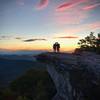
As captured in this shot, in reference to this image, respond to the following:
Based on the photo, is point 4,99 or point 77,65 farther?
point 4,99

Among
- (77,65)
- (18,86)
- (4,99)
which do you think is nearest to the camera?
(77,65)

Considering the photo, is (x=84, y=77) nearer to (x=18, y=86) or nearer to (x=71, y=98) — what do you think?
(x=71, y=98)

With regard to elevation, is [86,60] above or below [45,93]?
above

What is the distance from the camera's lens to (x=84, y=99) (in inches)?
596

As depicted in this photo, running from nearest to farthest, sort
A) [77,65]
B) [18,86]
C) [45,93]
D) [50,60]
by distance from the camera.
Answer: [77,65] < [50,60] < [45,93] < [18,86]

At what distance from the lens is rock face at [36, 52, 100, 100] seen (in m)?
15.0

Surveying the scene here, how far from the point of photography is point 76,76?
15.7 meters

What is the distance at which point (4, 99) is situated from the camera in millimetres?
32500

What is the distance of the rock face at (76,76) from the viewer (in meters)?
15.0

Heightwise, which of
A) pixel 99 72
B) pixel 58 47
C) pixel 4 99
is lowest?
pixel 4 99

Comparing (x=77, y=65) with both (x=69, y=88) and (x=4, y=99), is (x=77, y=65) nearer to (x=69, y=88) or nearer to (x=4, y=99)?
(x=69, y=88)

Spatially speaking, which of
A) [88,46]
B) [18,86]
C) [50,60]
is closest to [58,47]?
[50,60]

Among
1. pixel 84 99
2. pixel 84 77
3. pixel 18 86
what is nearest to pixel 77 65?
pixel 84 77

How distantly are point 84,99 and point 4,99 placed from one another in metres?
19.4
